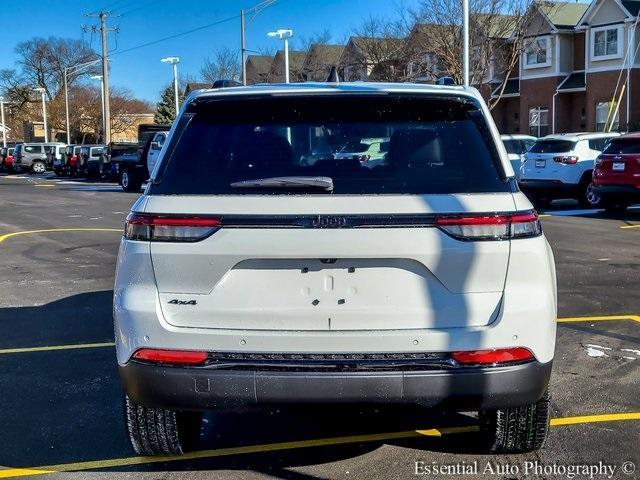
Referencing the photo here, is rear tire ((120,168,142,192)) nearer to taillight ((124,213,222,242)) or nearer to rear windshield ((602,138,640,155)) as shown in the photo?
rear windshield ((602,138,640,155))

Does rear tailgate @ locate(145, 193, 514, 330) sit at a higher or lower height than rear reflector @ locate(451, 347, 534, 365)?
higher

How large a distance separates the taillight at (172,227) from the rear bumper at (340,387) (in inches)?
22.0

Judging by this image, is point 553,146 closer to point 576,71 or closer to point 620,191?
point 620,191

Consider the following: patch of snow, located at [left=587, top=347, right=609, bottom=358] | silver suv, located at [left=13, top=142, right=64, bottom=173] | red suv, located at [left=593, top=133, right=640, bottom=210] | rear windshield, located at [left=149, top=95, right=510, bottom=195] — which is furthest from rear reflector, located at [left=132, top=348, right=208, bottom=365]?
silver suv, located at [left=13, top=142, right=64, bottom=173]

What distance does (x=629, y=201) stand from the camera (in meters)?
16.0

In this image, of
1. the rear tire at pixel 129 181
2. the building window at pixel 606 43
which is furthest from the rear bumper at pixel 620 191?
the building window at pixel 606 43

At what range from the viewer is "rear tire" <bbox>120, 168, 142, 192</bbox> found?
28053 millimetres

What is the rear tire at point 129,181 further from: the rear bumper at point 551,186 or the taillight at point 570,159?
the taillight at point 570,159

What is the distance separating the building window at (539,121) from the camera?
41.8 meters

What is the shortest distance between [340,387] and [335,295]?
385 mm

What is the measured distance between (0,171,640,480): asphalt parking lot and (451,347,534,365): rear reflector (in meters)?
0.62

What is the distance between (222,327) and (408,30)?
3566 cm

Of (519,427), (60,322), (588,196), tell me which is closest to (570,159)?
(588,196)

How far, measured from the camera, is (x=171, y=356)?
3.38 m
